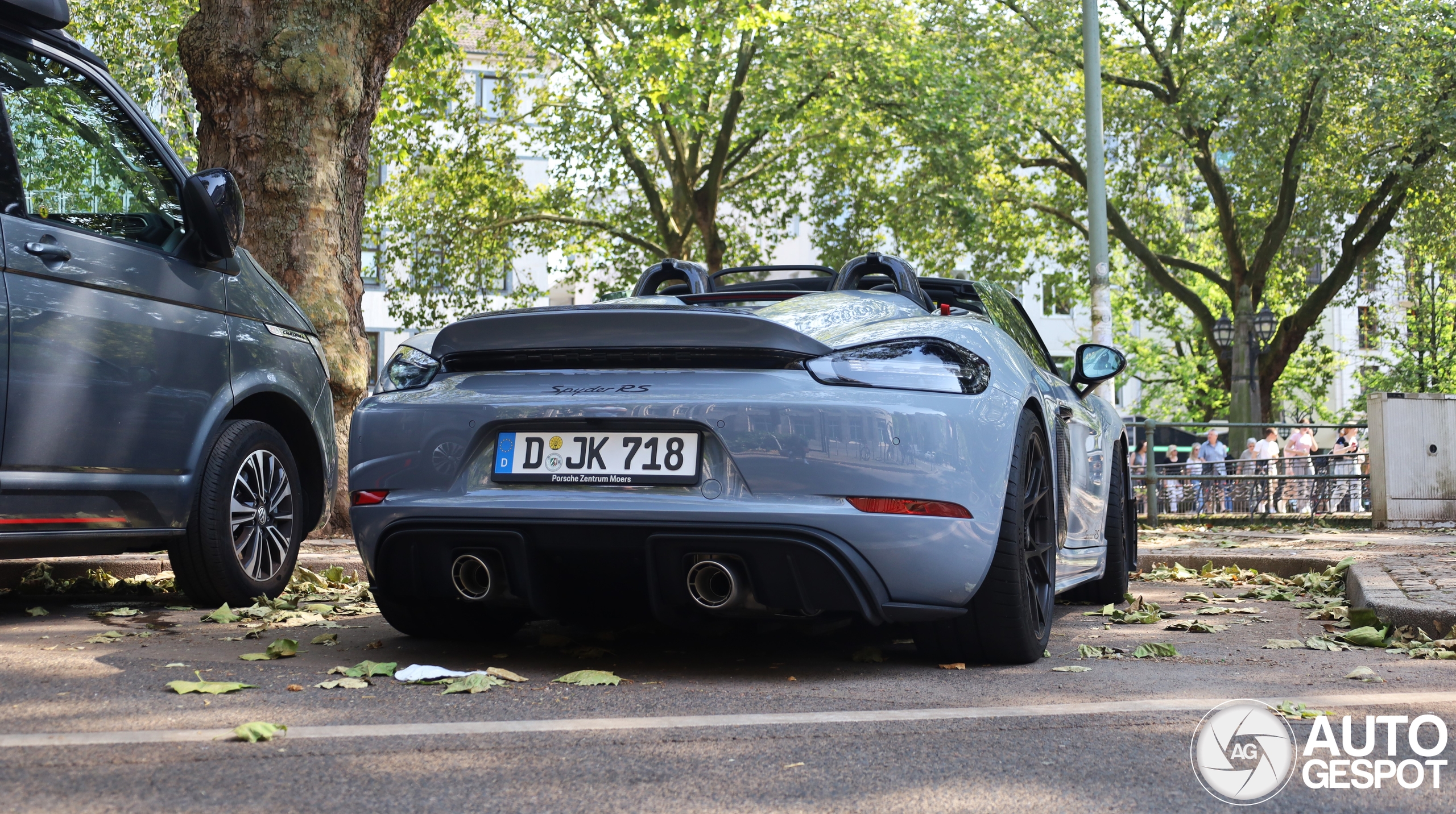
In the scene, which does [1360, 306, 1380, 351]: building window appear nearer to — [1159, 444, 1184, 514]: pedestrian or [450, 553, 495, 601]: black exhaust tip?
[1159, 444, 1184, 514]: pedestrian

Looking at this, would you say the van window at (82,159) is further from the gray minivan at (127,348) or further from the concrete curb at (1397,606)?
the concrete curb at (1397,606)

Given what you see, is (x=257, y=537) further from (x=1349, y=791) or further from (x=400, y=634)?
(x=1349, y=791)

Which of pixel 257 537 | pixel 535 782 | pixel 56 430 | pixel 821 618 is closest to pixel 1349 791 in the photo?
pixel 535 782

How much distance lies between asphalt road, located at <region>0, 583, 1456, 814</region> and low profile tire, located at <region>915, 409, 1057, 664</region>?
9cm

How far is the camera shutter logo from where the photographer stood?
2.56 metres

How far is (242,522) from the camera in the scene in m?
5.34

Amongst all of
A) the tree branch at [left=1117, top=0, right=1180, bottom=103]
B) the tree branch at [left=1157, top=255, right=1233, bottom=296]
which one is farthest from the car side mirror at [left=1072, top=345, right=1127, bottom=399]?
the tree branch at [left=1157, top=255, right=1233, bottom=296]

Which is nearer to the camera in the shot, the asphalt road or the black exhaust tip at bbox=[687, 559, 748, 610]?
the asphalt road

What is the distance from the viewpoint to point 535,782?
2488 mm

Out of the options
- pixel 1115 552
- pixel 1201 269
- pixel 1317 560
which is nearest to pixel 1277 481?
pixel 1317 560

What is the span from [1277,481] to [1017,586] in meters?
13.5

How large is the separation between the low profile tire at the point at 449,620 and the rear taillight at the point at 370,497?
0.32 meters

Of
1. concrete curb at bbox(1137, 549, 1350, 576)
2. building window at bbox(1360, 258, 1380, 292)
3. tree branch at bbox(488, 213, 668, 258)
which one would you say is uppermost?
tree branch at bbox(488, 213, 668, 258)

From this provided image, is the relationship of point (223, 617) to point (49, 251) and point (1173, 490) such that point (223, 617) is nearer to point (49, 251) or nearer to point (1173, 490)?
point (49, 251)
